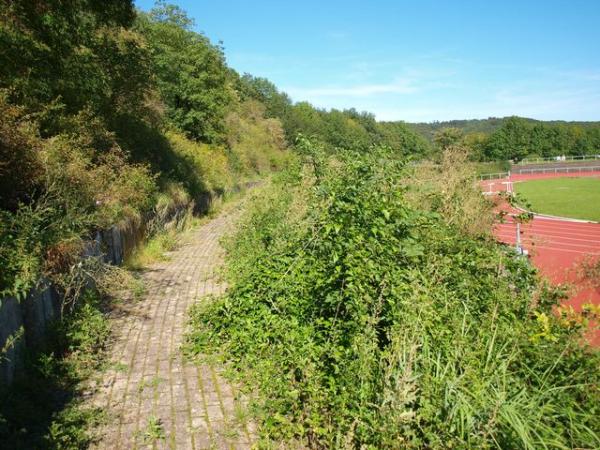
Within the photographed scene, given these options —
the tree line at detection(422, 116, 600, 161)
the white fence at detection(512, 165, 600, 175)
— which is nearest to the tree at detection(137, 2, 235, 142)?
the white fence at detection(512, 165, 600, 175)

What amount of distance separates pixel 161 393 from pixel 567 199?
4295 cm

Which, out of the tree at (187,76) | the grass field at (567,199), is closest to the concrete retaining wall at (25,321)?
the tree at (187,76)

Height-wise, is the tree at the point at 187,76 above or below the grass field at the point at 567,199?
above

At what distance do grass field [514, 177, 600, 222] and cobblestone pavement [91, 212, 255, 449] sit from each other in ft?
72.6

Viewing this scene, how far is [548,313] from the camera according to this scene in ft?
18.1

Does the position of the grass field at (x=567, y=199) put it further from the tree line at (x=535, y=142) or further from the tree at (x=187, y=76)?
the tree line at (x=535, y=142)

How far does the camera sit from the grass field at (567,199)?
3161cm

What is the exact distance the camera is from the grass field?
31.6 metres

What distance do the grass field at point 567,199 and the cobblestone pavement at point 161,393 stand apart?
2213 centimetres

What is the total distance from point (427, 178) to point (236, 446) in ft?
30.0

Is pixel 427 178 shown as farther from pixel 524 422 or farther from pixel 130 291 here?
pixel 524 422

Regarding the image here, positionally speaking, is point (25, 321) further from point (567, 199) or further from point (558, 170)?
point (558, 170)

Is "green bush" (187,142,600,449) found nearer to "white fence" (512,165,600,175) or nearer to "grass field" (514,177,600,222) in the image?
"grass field" (514,177,600,222)

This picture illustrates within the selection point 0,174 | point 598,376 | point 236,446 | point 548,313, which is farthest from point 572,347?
point 0,174
